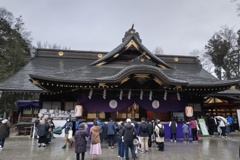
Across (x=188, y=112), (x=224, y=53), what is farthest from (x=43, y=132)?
(x=224, y=53)

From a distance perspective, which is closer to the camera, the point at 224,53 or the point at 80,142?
the point at 80,142

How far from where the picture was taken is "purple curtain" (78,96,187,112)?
12.9m

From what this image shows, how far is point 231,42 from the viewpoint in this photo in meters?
35.2

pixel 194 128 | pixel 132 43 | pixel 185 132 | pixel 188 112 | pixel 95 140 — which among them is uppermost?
pixel 132 43

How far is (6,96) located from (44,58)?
586 cm

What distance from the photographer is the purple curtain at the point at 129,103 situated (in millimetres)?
12929

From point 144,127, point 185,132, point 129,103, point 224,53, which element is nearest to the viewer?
point 144,127

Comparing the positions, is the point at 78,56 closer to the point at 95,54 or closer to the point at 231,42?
the point at 95,54

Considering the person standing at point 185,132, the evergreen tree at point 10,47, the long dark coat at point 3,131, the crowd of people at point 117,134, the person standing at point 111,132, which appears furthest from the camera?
the evergreen tree at point 10,47

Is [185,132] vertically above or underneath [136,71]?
underneath

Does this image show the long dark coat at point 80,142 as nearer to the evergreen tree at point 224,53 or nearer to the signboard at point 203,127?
the signboard at point 203,127

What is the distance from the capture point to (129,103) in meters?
13.3

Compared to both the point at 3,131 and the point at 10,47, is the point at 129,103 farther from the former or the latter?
the point at 10,47

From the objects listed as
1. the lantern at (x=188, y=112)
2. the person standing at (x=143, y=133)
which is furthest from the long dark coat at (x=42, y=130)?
the lantern at (x=188, y=112)
